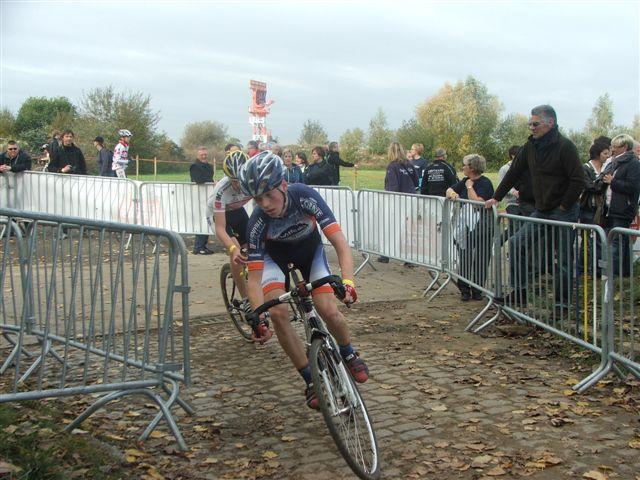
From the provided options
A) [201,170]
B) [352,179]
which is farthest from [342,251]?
[352,179]

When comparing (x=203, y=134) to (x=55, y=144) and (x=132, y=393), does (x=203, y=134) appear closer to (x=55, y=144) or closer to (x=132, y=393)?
(x=55, y=144)

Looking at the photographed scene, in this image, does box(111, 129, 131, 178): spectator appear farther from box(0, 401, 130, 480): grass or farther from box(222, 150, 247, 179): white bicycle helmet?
box(0, 401, 130, 480): grass

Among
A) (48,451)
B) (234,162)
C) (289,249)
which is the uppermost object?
(234,162)

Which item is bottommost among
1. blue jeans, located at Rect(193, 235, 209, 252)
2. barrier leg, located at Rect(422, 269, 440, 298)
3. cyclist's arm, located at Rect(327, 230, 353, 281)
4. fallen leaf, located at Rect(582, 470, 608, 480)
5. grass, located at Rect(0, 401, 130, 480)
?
fallen leaf, located at Rect(582, 470, 608, 480)

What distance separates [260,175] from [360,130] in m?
95.4

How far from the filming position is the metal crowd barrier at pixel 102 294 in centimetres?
515

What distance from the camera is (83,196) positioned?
52.4 feet

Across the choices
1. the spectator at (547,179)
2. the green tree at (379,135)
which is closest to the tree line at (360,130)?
the green tree at (379,135)

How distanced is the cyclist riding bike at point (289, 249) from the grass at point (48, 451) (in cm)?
138

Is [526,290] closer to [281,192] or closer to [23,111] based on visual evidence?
[281,192]

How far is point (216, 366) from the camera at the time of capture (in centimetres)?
707

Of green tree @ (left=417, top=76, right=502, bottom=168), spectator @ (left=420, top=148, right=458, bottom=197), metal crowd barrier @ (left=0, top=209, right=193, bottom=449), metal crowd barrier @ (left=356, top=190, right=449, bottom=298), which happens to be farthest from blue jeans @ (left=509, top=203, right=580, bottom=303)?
green tree @ (left=417, top=76, right=502, bottom=168)

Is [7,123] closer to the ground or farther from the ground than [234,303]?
farther from the ground

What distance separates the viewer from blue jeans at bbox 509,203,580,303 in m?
6.91
